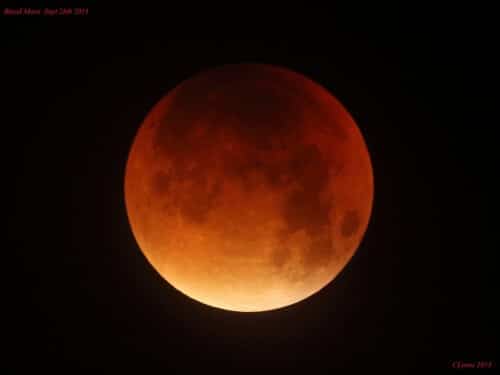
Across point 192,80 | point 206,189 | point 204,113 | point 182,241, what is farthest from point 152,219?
point 192,80

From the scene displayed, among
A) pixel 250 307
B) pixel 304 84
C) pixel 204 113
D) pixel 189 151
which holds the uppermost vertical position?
pixel 304 84

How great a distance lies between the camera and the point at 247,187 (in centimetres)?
427

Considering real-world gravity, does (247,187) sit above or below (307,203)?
above

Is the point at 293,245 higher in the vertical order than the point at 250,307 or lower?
higher

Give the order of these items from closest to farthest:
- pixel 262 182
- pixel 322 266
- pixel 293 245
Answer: pixel 262 182 → pixel 293 245 → pixel 322 266

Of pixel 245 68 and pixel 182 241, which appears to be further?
pixel 245 68

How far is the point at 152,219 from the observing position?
184 inches

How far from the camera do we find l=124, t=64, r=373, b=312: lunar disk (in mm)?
4328

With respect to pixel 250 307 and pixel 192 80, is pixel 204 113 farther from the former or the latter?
pixel 250 307

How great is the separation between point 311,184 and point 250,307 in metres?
1.46

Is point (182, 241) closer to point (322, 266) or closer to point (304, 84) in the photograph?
point (322, 266)

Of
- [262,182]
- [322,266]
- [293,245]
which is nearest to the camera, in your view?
[262,182]

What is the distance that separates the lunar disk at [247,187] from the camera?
4.33 m

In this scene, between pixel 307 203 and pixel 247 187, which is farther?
pixel 307 203
